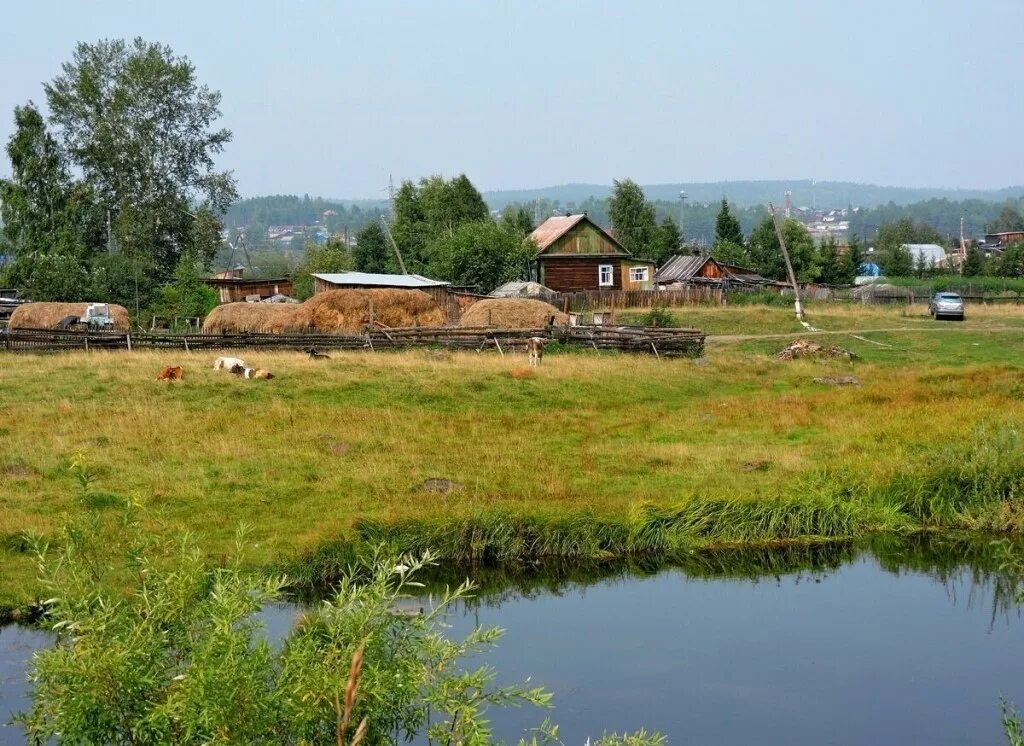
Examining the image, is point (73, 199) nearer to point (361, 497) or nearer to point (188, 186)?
point (188, 186)

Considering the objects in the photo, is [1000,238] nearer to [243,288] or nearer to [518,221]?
[518,221]

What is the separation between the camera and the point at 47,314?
2013 inches

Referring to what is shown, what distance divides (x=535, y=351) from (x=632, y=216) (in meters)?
69.5

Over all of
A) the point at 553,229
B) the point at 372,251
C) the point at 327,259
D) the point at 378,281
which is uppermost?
the point at 553,229

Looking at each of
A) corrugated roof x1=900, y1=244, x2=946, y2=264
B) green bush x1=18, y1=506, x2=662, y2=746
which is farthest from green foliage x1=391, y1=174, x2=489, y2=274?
green bush x1=18, y1=506, x2=662, y2=746

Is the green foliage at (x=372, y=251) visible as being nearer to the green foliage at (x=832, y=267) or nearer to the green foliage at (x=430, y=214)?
the green foliage at (x=430, y=214)

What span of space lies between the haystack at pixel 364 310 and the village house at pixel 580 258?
2194cm

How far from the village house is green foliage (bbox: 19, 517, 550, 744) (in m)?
61.7

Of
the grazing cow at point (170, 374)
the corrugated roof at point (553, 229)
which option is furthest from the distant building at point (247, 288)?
the grazing cow at point (170, 374)

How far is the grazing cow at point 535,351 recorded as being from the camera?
1428 inches

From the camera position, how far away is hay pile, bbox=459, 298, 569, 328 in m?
46.7

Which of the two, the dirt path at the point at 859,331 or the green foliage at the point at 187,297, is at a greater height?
the green foliage at the point at 187,297

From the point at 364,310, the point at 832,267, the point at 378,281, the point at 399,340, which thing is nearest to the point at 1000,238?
the point at 832,267

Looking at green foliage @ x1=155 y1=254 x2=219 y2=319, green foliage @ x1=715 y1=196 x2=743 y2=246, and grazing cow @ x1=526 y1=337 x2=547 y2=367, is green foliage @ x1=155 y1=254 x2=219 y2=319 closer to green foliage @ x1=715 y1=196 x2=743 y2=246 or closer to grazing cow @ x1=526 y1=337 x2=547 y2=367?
grazing cow @ x1=526 y1=337 x2=547 y2=367
